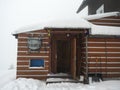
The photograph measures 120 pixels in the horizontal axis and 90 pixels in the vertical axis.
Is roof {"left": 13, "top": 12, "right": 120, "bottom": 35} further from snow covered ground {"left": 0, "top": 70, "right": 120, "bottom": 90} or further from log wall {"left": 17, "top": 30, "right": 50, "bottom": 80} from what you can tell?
snow covered ground {"left": 0, "top": 70, "right": 120, "bottom": 90}

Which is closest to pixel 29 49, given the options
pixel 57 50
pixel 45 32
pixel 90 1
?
pixel 45 32

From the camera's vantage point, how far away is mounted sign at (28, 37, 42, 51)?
38.6 ft

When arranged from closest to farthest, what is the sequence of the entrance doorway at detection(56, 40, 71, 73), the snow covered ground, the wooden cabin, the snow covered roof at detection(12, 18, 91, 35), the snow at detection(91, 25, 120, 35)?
the snow covered ground < the snow covered roof at detection(12, 18, 91, 35) < the snow at detection(91, 25, 120, 35) < the wooden cabin < the entrance doorway at detection(56, 40, 71, 73)

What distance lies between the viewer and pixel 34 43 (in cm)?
1177

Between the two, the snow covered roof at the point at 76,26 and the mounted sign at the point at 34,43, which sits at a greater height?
the snow covered roof at the point at 76,26

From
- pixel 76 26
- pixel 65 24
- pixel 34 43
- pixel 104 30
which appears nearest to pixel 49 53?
pixel 34 43

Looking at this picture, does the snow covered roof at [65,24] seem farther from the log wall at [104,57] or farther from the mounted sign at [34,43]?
the log wall at [104,57]

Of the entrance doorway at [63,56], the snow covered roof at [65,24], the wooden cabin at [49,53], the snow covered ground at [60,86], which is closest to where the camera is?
the snow covered ground at [60,86]

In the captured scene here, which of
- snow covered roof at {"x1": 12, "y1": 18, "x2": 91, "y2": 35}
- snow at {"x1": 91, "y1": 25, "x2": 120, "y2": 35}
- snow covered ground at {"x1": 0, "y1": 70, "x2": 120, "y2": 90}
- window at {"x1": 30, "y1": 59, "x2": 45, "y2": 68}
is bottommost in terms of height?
snow covered ground at {"x1": 0, "y1": 70, "x2": 120, "y2": 90}

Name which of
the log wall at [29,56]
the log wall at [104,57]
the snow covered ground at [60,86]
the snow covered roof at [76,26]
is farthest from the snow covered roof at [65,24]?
the snow covered ground at [60,86]

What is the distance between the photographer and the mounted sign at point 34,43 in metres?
11.8

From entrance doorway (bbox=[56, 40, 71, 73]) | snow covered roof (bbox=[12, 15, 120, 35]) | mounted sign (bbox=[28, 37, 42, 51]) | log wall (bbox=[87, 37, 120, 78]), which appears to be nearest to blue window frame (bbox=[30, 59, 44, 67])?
mounted sign (bbox=[28, 37, 42, 51])

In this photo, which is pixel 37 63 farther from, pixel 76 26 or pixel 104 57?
pixel 104 57

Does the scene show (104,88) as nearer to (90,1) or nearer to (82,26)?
(82,26)
